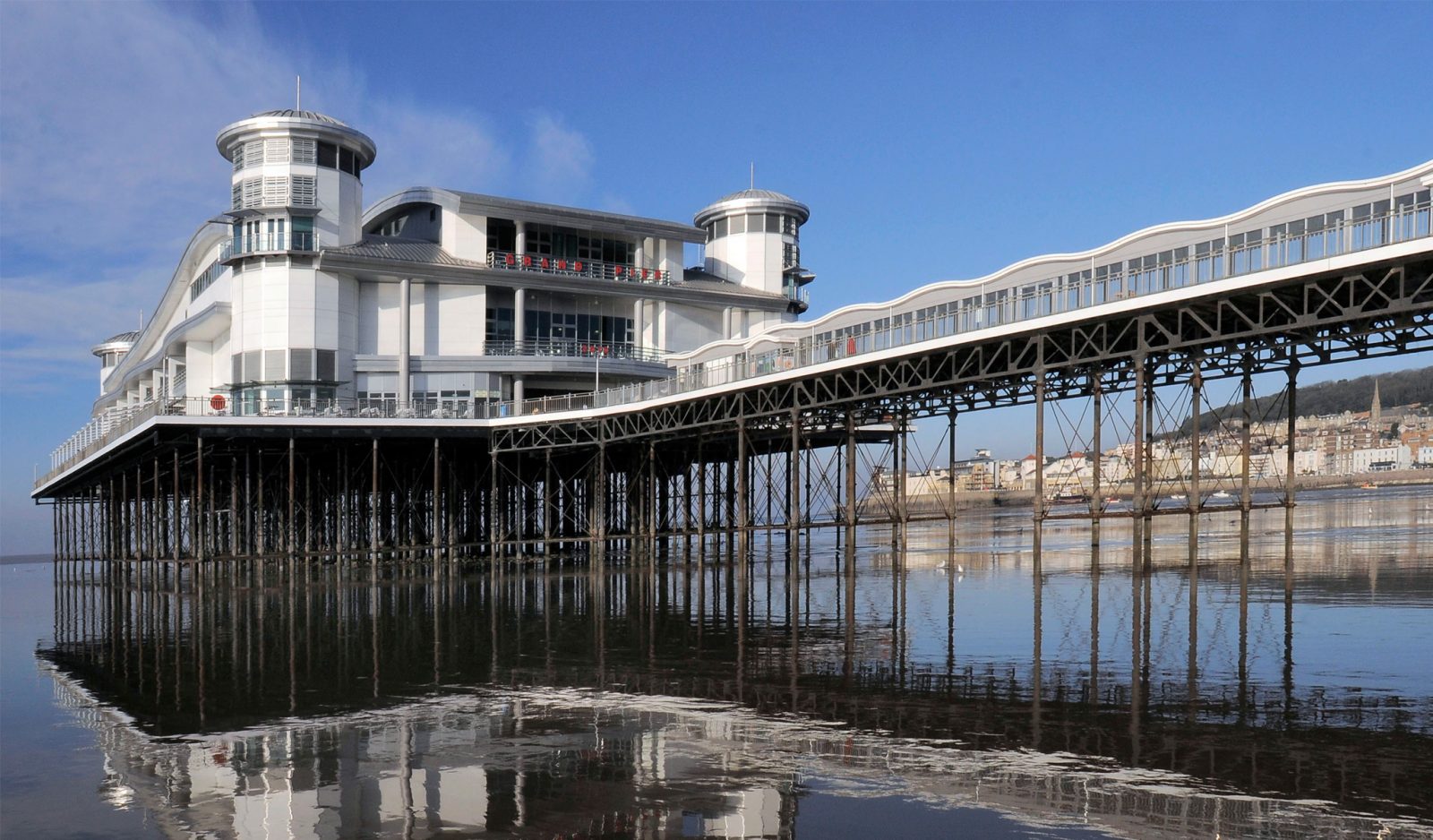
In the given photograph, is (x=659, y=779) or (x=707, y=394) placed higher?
(x=707, y=394)

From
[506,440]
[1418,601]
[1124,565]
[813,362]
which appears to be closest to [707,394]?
[813,362]

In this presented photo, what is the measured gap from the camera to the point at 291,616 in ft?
100

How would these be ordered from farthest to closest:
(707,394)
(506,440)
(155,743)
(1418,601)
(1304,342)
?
1. (506,440)
2. (707,394)
3. (1304,342)
4. (1418,601)
5. (155,743)

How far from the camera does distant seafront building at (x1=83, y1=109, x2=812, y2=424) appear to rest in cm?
5366

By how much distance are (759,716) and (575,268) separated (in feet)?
155

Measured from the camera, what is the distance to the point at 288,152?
54000 millimetres

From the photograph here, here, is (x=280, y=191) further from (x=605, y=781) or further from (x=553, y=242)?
(x=605, y=781)

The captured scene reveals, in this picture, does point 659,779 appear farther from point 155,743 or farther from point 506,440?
point 506,440

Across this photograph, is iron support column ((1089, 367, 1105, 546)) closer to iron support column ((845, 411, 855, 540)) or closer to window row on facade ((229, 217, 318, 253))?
iron support column ((845, 411, 855, 540))

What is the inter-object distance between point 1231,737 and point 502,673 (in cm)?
1142

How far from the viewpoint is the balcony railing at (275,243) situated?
53.5m

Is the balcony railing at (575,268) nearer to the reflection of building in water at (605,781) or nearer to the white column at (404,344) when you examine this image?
the white column at (404,344)

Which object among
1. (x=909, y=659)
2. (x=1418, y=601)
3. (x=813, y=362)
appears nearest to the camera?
(x=909, y=659)

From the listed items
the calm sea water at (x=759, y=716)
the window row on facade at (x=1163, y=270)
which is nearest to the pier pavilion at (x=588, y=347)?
the window row on facade at (x=1163, y=270)
